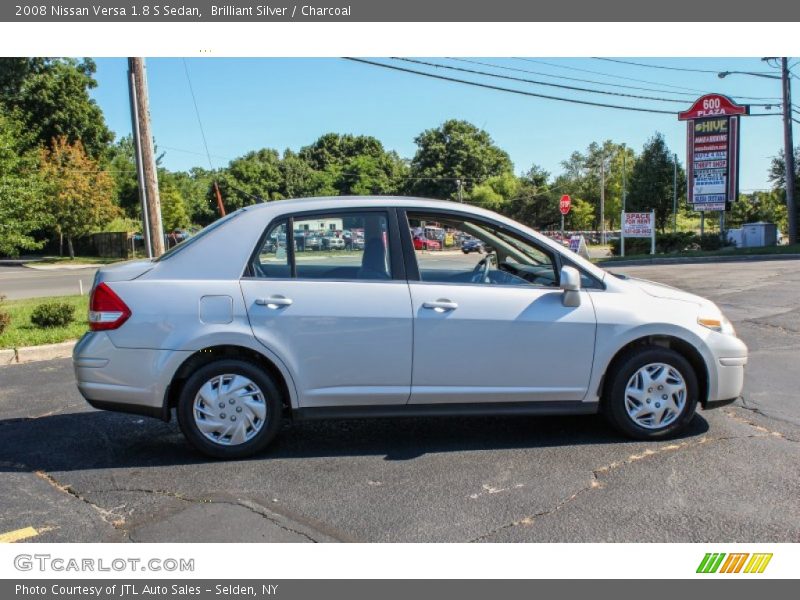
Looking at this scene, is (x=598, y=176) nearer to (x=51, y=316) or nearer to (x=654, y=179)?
(x=654, y=179)

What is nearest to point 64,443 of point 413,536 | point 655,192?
point 413,536

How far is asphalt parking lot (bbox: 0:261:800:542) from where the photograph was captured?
3.29 metres

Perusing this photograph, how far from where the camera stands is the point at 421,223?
4.52 meters

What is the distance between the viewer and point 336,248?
176 inches

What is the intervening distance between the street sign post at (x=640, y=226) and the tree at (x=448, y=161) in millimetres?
45745

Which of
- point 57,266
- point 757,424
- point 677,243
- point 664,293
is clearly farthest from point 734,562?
point 57,266

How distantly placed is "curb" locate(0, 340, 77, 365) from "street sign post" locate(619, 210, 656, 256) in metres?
25.1

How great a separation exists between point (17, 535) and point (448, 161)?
76.4m

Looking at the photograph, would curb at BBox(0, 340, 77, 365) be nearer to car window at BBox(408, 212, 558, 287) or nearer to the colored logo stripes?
car window at BBox(408, 212, 558, 287)

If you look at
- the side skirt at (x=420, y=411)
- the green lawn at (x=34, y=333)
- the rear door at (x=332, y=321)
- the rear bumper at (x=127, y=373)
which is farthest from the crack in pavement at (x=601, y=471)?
the green lawn at (x=34, y=333)

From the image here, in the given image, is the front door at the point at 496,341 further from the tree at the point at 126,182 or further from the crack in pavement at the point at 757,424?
the tree at the point at 126,182

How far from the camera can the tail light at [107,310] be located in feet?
13.6

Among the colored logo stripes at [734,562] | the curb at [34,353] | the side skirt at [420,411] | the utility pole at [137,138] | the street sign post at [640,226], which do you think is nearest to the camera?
the colored logo stripes at [734,562]

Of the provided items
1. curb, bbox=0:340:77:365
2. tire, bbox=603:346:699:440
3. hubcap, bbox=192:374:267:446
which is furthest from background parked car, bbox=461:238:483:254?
curb, bbox=0:340:77:365
